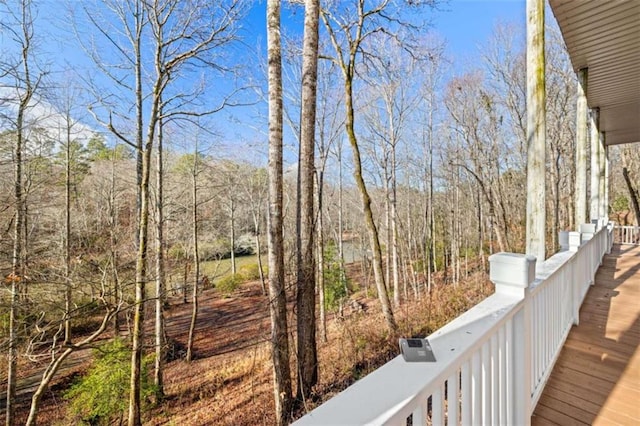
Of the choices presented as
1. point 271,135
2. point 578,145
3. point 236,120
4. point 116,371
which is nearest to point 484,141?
point 578,145

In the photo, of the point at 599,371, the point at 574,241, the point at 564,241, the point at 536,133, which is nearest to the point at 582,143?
the point at 564,241

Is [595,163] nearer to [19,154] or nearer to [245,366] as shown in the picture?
[245,366]

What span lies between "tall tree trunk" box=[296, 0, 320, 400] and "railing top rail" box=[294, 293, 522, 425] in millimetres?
3092

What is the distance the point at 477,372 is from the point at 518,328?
1.91 feet

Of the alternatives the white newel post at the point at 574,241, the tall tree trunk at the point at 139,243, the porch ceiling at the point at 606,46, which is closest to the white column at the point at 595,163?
the porch ceiling at the point at 606,46

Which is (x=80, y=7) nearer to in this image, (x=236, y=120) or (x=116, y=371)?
(x=236, y=120)

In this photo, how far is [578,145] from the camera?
506 cm

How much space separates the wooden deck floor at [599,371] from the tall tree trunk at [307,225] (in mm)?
2764

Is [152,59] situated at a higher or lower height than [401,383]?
higher

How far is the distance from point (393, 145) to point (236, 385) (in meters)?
9.52

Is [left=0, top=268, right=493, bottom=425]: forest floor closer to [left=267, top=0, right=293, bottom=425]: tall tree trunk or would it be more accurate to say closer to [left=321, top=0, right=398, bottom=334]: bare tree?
[left=267, top=0, right=293, bottom=425]: tall tree trunk

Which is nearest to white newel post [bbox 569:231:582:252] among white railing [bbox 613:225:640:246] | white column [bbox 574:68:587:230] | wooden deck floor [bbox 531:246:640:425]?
wooden deck floor [bbox 531:246:640:425]

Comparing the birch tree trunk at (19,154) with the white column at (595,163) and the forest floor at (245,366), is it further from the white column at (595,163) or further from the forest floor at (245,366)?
the white column at (595,163)

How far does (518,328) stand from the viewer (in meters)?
1.53
